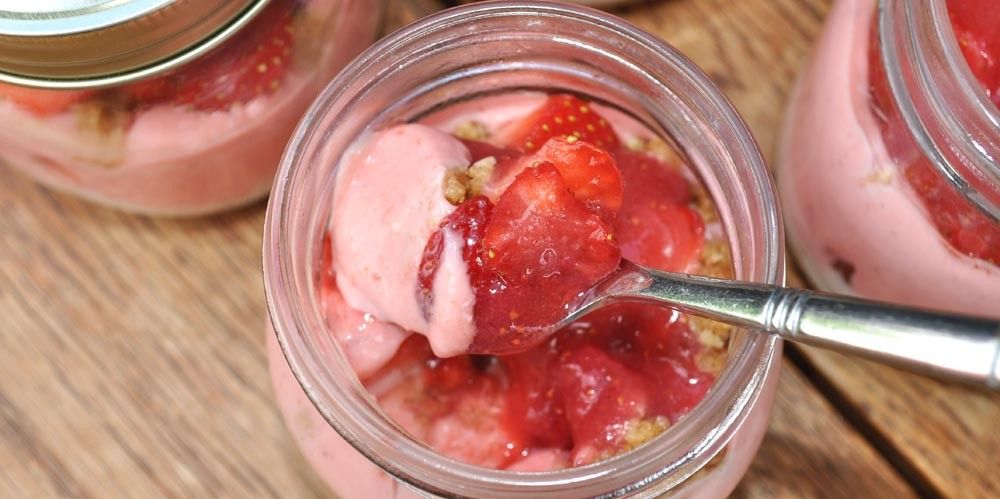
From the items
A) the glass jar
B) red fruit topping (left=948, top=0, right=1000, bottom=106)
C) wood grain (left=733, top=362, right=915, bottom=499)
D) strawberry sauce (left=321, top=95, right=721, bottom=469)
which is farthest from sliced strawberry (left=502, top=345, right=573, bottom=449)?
red fruit topping (left=948, top=0, right=1000, bottom=106)

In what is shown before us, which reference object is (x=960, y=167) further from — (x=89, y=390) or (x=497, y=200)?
(x=89, y=390)

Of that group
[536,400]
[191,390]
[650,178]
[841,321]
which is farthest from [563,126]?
[191,390]

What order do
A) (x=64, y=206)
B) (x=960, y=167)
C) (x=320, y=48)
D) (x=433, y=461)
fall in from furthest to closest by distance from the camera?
1. (x=64, y=206)
2. (x=320, y=48)
3. (x=960, y=167)
4. (x=433, y=461)

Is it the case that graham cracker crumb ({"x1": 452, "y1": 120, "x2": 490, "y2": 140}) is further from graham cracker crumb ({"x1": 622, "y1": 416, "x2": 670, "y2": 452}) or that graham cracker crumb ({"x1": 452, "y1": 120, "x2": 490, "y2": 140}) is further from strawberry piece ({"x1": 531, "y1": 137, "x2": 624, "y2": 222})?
graham cracker crumb ({"x1": 622, "y1": 416, "x2": 670, "y2": 452})

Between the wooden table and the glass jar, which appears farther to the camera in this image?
the wooden table

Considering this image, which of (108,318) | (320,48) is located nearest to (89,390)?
(108,318)

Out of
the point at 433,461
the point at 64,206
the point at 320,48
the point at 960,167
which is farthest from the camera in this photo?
the point at 64,206
